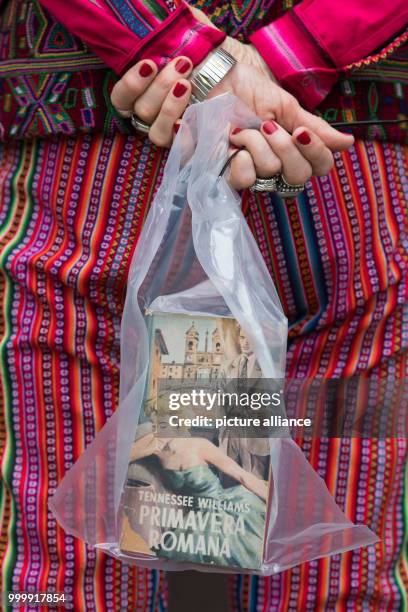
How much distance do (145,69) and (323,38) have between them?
0.20m

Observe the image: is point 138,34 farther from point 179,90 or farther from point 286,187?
point 286,187

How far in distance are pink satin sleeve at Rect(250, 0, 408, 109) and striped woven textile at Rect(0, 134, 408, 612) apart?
94mm

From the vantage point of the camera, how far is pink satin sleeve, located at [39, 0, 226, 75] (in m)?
0.77

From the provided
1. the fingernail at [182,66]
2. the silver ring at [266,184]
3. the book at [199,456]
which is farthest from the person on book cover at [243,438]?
the fingernail at [182,66]

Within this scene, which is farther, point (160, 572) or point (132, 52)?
point (160, 572)

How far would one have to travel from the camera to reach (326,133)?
0.77m

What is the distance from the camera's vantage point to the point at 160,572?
37.9 inches

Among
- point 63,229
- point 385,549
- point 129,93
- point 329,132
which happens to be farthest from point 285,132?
point 385,549

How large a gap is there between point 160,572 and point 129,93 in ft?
1.95

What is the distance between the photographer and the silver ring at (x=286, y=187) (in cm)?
78

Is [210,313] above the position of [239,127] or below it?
below

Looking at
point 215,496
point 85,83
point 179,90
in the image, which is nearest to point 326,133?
point 179,90

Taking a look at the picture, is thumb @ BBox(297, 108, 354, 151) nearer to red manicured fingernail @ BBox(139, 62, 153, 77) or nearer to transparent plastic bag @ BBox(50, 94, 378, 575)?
transparent plastic bag @ BBox(50, 94, 378, 575)

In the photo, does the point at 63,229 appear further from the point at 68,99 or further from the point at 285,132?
the point at 285,132
